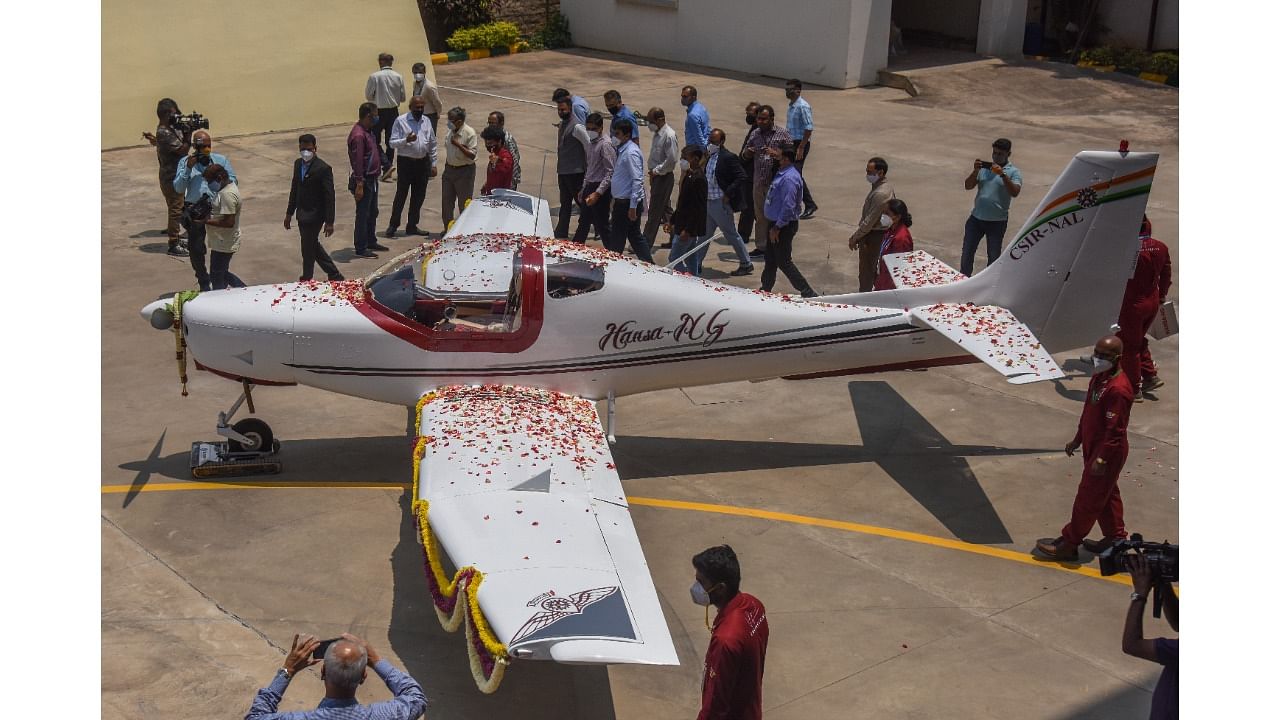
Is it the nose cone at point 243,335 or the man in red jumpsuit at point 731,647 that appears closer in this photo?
the man in red jumpsuit at point 731,647

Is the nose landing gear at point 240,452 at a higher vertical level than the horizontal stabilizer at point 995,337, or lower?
lower

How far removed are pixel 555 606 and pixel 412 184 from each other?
11.4 meters

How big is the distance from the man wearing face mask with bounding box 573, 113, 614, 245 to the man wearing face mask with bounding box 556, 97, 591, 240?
210 millimetres

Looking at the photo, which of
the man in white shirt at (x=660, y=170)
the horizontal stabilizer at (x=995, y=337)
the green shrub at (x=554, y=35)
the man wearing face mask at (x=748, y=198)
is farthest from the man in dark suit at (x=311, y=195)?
the green shrub at (x=554, y=35)

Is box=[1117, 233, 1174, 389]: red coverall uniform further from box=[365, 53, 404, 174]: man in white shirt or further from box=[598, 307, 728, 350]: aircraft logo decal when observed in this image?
box=[365, 53, 404, 174]: man in white shirt

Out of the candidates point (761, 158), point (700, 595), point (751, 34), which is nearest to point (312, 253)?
point (761, 158)

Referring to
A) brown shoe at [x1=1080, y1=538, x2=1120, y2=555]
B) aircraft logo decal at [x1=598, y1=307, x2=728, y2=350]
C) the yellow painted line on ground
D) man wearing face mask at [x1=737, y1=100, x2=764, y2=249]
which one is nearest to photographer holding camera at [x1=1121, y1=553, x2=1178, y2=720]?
the yellow painted line on ground

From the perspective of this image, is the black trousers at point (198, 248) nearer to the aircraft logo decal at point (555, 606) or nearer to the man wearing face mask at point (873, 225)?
the man wearing face mask at point (873, 225)

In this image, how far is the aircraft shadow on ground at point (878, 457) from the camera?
11.2 m

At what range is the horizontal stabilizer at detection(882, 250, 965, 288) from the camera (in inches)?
471

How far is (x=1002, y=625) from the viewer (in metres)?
9.20

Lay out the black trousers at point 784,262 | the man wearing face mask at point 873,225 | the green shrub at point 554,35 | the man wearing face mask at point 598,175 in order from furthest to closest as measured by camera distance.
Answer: the green shrub at point 554,35, the man wearing face mask at point 598,175, the black trousers at point 784,262, the man wearing face mask at point 873,225

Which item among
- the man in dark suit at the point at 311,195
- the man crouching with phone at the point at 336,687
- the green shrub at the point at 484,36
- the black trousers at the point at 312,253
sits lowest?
the man crouching with phone at the point at 336,687

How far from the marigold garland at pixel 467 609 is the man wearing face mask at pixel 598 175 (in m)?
8.11
